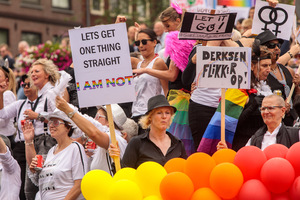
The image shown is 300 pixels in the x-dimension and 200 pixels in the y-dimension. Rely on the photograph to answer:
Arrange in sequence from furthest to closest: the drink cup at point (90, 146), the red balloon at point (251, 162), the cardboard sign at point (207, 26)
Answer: the drink cup at point (90, 146) < the cardboard sign at point (207, 26) < the red balloon at point (251, 162)

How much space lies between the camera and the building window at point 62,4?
121 ft

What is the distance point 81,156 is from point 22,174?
189 centimetres

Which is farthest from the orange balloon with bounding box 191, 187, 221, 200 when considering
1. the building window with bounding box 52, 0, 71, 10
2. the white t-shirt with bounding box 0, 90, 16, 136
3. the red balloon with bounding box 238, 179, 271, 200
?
the building window with bounding box 52, 0, 71, 10

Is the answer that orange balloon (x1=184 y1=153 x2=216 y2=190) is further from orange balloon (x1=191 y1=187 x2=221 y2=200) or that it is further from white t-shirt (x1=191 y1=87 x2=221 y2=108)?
white t-shirt (x1=191 y1=87 x2=221 y2=108)

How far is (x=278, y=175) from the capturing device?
505 centimetres

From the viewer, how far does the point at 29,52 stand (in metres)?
13.5

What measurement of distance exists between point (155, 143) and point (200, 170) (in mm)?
1206

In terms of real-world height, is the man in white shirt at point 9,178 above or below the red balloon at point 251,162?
below

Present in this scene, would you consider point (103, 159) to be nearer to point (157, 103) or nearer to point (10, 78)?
point (157, 103)

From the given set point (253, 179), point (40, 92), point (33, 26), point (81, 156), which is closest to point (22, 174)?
point (40, 92)

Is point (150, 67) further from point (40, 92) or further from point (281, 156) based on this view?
point (281, 156)

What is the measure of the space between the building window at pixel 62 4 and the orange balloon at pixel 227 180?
3238 centimetres

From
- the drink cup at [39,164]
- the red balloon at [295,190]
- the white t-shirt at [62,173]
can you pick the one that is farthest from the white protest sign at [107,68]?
the red balloon at [295,190]

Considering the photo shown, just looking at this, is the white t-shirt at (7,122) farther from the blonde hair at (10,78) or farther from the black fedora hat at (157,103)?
the black fedora hat at (157,103)
